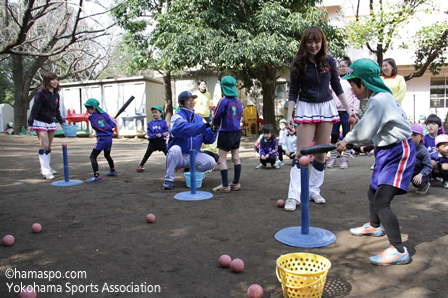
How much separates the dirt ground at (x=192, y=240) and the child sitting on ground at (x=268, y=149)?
5.83ft

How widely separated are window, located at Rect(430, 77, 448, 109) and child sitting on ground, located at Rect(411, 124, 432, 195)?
19.5 m

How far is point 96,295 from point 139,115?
55.0ft

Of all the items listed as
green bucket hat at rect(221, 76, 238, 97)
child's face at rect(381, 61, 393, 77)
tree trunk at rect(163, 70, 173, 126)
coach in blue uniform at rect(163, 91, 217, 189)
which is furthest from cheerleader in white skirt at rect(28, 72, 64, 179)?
tree trunk at rect(163, 70, 173, 126)

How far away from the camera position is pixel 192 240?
12.0ft

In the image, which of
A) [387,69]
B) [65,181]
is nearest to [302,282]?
[387,69]

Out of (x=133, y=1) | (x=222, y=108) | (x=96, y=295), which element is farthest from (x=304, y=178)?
(x=133, y=1)

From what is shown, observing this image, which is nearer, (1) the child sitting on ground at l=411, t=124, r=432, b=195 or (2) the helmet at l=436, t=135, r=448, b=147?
(1) the child sitting on ground at l=411, t=124, r=432, b=195

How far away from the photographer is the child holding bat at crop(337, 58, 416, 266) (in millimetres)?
3061

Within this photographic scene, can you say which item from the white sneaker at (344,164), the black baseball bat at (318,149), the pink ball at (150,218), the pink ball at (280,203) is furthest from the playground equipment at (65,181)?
the white sneaker at (344,164)

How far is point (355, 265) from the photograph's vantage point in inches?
119

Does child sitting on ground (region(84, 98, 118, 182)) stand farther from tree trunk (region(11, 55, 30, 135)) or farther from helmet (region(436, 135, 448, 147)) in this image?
tree trunk (region(11, 55, 30, 135))

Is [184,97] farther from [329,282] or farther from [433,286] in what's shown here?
[433,286]

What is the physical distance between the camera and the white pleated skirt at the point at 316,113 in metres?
4.45

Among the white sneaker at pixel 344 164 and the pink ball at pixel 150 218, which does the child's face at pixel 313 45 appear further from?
the white sneaker at pixel 344 164
